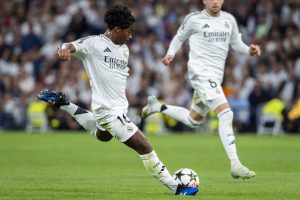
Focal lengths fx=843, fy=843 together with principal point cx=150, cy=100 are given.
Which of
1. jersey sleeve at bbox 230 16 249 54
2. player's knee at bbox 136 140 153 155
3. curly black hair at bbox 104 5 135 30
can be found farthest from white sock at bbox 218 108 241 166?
curly black hair at bbox 104 5 135 30

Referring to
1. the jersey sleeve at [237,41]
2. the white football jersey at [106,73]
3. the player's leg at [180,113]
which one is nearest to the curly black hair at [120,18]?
the white football jersey at [106,73]

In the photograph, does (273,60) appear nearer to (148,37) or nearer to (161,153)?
(148,37)

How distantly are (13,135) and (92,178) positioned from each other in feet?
44.2

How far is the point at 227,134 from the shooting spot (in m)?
13.2

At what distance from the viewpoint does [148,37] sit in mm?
29953

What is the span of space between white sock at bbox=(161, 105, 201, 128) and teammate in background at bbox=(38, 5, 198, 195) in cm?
388

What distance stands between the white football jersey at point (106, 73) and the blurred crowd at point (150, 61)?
52.0 feet

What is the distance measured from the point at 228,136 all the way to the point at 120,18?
3267 mm

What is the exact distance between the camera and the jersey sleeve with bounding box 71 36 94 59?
10.8m

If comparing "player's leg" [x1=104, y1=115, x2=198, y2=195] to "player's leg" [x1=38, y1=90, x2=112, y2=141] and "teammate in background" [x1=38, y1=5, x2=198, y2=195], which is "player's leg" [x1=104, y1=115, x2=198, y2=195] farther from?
"player's leg" [x1=38, y1=90, x2=112, y2=141]

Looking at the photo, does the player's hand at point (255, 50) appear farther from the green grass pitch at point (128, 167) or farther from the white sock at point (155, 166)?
the white sock at point (155, 166)

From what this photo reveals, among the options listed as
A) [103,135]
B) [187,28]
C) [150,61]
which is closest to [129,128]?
[103,135]

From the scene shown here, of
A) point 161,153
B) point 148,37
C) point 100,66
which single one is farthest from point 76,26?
point 100,66

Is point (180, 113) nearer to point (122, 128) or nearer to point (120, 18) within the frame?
point (122, 128)
